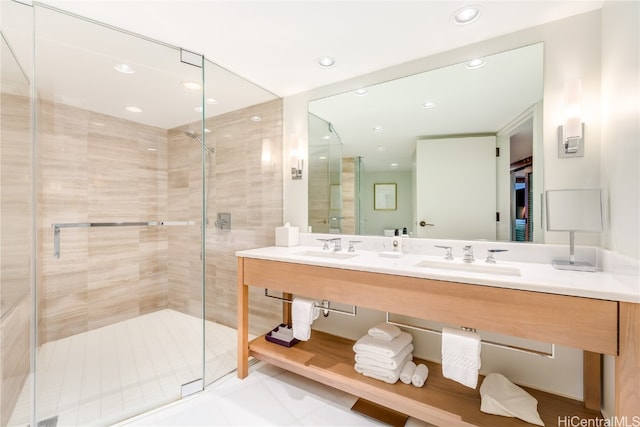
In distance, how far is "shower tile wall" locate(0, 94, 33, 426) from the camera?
138 centimetres

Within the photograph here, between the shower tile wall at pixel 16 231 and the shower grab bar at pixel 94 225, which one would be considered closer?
the shower tile wall at pixel 16 231

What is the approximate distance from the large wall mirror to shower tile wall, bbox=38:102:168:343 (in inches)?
64.2

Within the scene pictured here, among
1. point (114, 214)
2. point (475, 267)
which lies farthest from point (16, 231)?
point (475, 267)

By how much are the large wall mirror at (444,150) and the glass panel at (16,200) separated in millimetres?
1771

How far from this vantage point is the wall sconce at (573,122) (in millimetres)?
1328

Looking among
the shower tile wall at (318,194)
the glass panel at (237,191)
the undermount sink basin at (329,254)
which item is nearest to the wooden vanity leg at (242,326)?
the glass panel at (237,191)

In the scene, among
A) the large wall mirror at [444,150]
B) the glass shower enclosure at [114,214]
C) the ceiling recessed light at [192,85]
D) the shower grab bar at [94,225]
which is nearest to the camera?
the glass shower enclosure at [114,214]

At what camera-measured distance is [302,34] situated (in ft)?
5.08

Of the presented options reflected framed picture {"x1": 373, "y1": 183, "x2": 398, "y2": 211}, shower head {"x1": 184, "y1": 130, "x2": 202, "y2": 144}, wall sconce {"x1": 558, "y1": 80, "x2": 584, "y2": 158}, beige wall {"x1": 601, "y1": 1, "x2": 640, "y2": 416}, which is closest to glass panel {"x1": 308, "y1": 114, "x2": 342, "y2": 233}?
reflected framed picture {"x1": 373, "y1": 183, "x2": 398, "y2": 211}

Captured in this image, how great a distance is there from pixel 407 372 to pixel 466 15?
196 centimetres

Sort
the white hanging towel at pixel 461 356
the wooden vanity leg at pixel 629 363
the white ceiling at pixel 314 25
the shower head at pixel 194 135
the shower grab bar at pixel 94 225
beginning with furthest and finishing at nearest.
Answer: the shower head at pixel 194 135 < the shower grab bar at pixel 94 225 < the white ceiling at pixel 314 25 < the white hanging towel at pixel 461 356 < the wooden vanity leg at pixel 629 363

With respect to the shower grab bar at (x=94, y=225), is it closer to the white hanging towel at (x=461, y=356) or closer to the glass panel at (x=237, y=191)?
the glass panel at (x=237, y=191)

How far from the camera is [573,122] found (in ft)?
4.37

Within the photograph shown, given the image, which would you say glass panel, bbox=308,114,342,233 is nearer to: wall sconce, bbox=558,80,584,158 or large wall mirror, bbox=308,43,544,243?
large wall mirror, bbox=308,43,544,243
